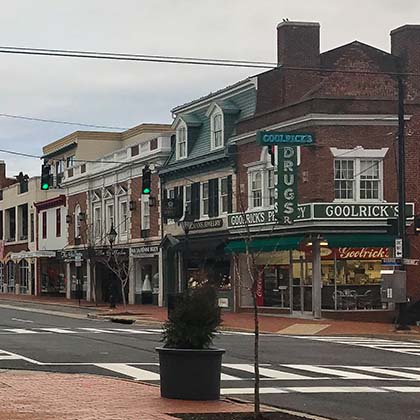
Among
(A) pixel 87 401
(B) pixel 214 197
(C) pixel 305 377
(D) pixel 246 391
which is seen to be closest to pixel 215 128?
(B) pixel 214 197

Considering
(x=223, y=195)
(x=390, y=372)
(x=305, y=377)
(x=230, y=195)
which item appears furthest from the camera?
(x=223, y=195)

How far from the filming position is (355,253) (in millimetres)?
34781

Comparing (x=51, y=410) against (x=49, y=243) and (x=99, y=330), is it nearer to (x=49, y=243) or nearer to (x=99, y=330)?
(x=99, y=330)

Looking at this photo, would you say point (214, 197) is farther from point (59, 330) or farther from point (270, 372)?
point (270, 372)

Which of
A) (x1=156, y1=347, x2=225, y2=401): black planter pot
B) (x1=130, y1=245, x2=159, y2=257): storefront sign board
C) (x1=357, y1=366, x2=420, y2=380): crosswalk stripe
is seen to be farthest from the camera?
(x1=130, y1=245, x2=159, y2=257): storefront sign board

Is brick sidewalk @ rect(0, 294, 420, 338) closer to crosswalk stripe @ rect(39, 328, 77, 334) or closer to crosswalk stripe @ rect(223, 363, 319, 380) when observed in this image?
crosswalk stripe @ rect(39, 328, 77, 334)

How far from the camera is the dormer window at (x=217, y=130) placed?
41406 millimetres

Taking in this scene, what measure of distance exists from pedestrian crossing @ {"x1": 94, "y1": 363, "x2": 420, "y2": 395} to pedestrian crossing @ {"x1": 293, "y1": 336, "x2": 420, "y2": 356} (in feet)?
15.2

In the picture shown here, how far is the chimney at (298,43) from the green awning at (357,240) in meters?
8.48

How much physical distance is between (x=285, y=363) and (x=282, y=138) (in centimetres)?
1505

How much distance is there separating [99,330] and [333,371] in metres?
13.0

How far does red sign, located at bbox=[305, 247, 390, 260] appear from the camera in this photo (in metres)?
34.7

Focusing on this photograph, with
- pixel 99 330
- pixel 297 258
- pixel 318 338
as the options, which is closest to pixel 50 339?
pixel 99 330

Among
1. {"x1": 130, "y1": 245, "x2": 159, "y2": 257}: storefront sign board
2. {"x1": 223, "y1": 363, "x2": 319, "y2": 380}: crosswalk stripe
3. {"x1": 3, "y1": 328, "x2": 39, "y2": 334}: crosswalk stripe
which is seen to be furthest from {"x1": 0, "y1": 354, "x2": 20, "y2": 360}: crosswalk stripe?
{"x1": 130, "y1": 245, "x2": 159, "y2": 257}: storefront sign board
